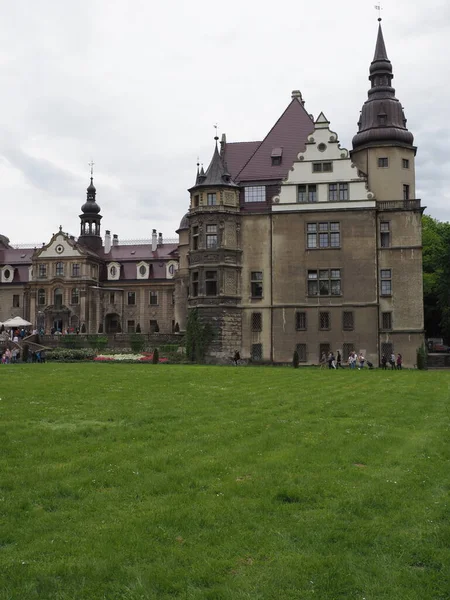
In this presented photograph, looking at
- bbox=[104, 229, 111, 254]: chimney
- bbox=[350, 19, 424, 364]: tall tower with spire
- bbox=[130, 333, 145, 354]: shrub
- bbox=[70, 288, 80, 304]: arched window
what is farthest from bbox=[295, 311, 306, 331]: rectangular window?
bbox=[104, 229, 111, 254]: chimney

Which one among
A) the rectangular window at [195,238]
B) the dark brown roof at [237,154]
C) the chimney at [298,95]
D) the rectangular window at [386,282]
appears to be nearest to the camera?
the rectangular window at [386,282]

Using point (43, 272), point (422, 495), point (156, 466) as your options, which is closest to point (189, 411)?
Result: point (156, 466)

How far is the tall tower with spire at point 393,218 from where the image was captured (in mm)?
53812

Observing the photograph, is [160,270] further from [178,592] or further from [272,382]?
[178,592]

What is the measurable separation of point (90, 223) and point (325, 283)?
5065 cm

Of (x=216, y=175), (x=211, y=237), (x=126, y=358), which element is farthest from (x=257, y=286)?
(x=126, y=358)

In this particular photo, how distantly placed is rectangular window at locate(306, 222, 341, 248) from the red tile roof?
5418 mm

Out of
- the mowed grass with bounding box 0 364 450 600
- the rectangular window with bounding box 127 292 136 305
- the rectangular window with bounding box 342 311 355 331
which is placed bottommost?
the mowed grass with bounding box 0 364 450 600

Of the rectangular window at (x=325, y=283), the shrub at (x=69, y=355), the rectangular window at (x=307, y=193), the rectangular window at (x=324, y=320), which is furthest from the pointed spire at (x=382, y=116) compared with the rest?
the shrub at (x=69, y=355)

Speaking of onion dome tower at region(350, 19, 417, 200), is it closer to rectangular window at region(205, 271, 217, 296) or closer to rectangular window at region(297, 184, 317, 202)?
rectangular window at region(297, 184, 317, 202)

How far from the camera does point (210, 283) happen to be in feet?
182

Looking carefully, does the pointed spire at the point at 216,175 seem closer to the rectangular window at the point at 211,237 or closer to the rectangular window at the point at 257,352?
the rectangular window at the point at 211,237

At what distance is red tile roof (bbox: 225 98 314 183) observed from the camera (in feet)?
191

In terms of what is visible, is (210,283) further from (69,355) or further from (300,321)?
(69,355)
